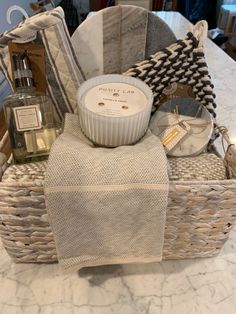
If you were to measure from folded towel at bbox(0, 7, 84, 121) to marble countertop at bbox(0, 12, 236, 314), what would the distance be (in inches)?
9.7

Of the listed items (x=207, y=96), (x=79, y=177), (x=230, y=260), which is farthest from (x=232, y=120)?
(x=79, y=177)

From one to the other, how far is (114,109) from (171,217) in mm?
158

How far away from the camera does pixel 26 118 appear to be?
40 cm

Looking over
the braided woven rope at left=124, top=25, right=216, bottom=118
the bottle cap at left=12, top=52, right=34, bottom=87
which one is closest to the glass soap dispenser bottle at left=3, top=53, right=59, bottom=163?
the bottle cap at left=12, top=52, right=34, bottom=87

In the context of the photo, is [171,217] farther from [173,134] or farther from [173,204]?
[173,134]

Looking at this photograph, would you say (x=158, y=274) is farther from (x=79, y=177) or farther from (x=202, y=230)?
(x=79, y=177)

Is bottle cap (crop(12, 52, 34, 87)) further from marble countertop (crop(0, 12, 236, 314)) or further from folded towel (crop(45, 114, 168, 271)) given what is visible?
marble countertop (crop(0, 12, 236, 314))

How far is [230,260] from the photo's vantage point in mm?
437

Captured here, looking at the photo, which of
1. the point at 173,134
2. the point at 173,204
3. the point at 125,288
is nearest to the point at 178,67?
the point at 173,134

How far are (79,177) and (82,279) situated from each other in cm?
17

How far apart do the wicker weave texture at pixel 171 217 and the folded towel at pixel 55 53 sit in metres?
0.13

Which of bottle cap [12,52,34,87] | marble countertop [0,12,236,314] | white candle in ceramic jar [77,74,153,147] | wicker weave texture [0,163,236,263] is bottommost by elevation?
marble countertop [0,12,236,314]

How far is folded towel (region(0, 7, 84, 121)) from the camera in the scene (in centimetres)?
40

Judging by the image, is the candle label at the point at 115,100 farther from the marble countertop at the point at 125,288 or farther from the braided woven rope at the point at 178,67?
the marble countertop at the point at 125,288
